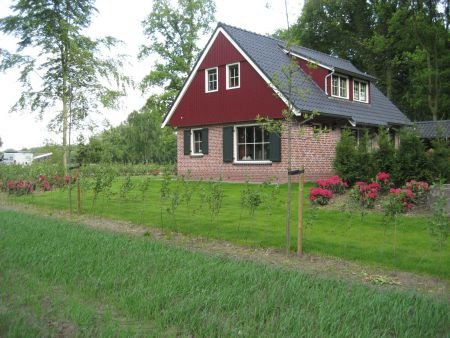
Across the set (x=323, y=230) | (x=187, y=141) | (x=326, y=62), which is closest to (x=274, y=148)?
(x=187, y=141)

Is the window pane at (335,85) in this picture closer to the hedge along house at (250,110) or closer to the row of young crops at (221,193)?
the hedge along house at (250,110)

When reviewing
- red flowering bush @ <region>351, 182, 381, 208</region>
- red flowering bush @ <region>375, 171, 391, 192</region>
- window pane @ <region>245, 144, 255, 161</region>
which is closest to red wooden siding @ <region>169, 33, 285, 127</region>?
window pane @ <region>245, 144, 255, 161</region>

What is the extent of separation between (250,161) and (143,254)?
41.8 feet

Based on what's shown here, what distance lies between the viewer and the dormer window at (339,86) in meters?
20.2

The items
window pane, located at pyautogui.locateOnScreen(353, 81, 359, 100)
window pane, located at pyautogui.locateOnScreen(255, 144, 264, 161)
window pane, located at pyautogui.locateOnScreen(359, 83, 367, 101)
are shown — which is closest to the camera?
window pane, located at pyautogui.locateOnScreen(255, 144, 264, 161)

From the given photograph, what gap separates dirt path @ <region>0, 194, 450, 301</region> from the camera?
5.09 meters

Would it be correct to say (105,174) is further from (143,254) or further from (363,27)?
(363,27)

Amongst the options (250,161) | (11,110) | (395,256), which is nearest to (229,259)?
(395,256)

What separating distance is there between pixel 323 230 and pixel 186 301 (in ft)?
15.3

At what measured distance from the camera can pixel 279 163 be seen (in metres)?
17.6

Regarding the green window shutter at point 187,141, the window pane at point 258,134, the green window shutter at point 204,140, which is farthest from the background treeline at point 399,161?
the green window shutter at point 187,141

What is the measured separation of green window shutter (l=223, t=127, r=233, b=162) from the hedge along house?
4 cm

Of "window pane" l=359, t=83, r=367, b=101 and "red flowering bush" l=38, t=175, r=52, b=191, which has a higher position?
"window pane" l=359, t=83, r=367, b=101

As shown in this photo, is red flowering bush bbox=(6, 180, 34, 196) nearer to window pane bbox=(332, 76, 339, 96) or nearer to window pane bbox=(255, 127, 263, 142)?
window pane bbox=(255, 127, 263, 142)
